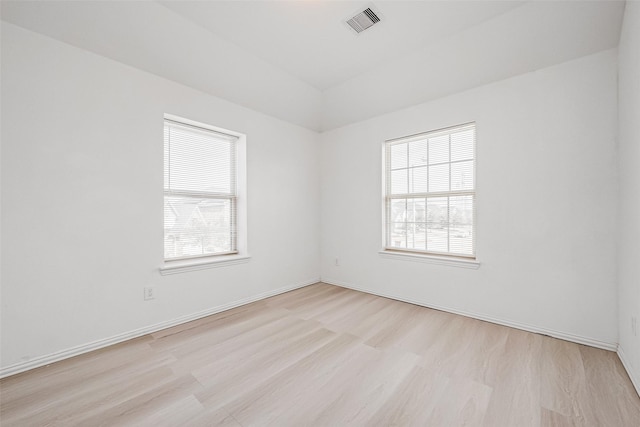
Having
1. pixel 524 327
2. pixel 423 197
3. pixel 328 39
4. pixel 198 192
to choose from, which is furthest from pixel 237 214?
pixel 524 327

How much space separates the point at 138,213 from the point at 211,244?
3.06ft

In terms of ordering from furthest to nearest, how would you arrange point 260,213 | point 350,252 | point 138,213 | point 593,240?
point 350,252, point 260,213, point 138,213, point 593,240

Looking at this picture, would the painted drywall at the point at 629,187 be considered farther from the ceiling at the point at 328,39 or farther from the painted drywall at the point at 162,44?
the painted drywall at the point at 162,44

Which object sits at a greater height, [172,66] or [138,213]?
[172,66]

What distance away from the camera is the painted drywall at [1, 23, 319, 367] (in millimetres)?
1965

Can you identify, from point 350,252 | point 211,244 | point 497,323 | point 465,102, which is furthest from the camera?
point 350,252

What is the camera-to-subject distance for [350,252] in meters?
4.10

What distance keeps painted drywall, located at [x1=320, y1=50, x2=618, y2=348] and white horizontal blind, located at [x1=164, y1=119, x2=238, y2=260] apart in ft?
7.94

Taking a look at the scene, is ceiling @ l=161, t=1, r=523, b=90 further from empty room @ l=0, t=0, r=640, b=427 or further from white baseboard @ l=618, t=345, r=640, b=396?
white baseboard @ l=618, t=345, r=640, b=396

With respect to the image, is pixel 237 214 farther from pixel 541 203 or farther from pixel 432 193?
pixel 541 203

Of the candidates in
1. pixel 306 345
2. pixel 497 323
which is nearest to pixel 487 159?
pixel 497 323

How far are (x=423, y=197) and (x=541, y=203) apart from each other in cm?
120

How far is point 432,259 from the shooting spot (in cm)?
324

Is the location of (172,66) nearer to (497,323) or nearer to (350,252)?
(350,252)
